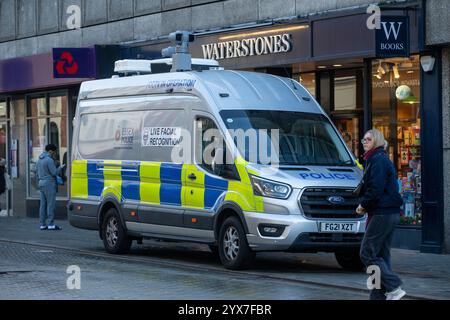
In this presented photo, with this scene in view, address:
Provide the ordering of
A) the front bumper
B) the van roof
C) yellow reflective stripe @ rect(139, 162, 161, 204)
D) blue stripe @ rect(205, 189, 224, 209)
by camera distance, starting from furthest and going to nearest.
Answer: yellow reflective stripe @ rect(139, 162, 161, 204)
the van roof
blue stripe @ rect(205, 189, 224, 209)
the front bumper

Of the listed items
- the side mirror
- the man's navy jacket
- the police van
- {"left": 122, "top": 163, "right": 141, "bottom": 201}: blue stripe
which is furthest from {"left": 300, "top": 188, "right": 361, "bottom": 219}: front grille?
{"left": 122, "top": 163, "right": 141, "bottom": 201}: blue stripe

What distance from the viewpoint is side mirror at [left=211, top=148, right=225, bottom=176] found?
14805 mm

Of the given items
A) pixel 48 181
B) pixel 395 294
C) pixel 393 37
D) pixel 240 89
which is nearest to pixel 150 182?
pixel 240 89

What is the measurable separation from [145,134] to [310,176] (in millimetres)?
3272

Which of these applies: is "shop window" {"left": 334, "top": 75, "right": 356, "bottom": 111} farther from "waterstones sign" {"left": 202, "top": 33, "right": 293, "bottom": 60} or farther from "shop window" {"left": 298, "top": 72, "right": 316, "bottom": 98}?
"waterstones sign" {"left": 202, "top": 33, "right": 293, "bottom": 60}

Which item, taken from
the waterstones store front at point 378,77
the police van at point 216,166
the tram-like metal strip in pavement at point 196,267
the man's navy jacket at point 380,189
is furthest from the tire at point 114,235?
the man's navy jacket at point 380,189

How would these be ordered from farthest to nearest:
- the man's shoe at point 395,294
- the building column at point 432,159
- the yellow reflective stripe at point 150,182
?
1. the building column at point 432,159
2. the yellow reflective stripe at point 150,182
3. the man's shoe at point 395,294

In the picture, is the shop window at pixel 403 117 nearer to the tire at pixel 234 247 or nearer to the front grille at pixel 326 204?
the front grille at pixel 326 204

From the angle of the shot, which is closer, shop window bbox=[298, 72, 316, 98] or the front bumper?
the front bumper

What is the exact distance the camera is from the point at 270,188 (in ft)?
46.3

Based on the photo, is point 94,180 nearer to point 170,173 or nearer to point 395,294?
point 170,173

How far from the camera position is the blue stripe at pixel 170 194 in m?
15.7

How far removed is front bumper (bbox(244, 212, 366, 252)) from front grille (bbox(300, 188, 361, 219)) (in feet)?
0.30

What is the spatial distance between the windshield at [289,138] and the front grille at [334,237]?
110 centimetres
